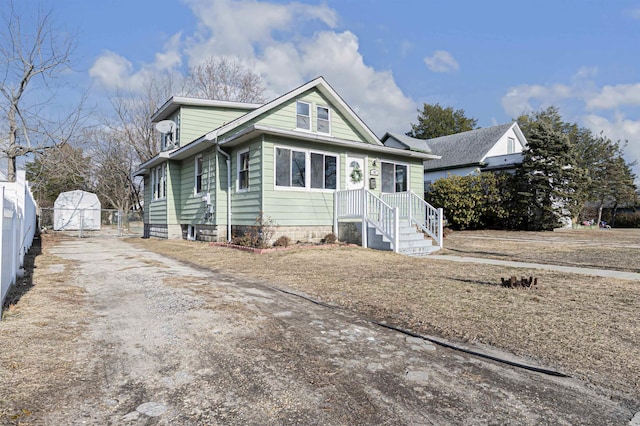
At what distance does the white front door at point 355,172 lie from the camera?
1340cm

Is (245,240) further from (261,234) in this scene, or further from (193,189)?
(193,189)

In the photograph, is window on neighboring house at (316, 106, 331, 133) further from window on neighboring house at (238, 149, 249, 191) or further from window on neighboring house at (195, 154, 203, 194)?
window on neighboring house at (195, 154, 203, 194)

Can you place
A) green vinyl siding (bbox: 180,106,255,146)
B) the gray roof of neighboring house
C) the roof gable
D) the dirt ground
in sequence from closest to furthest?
the dirt ground
the roof gable
green vinyl siding (bbox: 180,106,255,146)
the gray roof of neighboring house

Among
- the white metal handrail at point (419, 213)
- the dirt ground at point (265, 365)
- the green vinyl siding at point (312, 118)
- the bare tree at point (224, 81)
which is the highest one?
the bare tree at point (224, 81)

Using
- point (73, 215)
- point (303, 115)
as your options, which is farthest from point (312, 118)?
point (73, 215)

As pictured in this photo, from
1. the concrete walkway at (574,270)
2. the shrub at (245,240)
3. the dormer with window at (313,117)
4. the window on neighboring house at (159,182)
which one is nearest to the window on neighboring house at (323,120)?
the dormer with window at (313,117)

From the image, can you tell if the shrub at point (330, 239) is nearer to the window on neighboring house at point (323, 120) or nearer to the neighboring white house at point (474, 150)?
the window on neighboring house at point (323, 120)

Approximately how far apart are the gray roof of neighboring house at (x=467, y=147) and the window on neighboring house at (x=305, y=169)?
14.3 meters

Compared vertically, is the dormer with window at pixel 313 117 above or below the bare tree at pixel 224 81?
below

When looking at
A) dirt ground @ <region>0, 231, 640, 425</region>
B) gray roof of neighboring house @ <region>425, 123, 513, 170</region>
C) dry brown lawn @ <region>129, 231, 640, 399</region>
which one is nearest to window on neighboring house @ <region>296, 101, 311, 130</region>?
dry brown lawn @ <region>129, 231, 640, 399</region>

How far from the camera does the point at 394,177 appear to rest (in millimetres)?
14750

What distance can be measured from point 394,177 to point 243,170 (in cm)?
576

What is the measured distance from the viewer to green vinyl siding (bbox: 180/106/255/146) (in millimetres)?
15922

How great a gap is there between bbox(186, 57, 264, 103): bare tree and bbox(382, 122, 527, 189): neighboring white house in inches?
455
